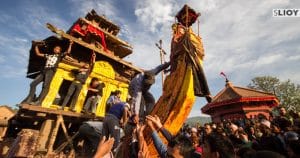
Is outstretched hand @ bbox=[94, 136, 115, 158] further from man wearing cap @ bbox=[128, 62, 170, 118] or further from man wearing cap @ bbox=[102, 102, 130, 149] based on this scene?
man wearing cap @ bbox=[102, 102, 130, 149]

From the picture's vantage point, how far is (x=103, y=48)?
39.0 ft

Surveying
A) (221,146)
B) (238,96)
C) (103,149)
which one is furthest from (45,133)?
(238,96)

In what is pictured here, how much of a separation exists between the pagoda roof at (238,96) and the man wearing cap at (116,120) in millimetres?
10429

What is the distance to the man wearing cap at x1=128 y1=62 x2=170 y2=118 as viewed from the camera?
4.86 meters

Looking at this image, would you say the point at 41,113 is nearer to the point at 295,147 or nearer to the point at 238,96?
the point at 295,147

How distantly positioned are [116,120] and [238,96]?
11289 mm

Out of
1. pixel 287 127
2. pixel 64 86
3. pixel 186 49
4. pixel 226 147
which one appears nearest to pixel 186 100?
pixel 186 49

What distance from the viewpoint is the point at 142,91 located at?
5078mm

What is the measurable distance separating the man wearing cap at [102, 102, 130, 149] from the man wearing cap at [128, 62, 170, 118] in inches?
12.6

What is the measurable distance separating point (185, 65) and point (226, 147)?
2.99 m

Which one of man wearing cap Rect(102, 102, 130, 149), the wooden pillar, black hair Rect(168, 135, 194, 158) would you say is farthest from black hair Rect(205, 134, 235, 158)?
the wooden pillar

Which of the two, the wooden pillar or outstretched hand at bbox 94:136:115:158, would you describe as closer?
outstretched hand at bbox 94:136:115:158

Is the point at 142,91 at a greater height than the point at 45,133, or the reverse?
the point at 142,91

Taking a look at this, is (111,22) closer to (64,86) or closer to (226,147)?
(64,86)
